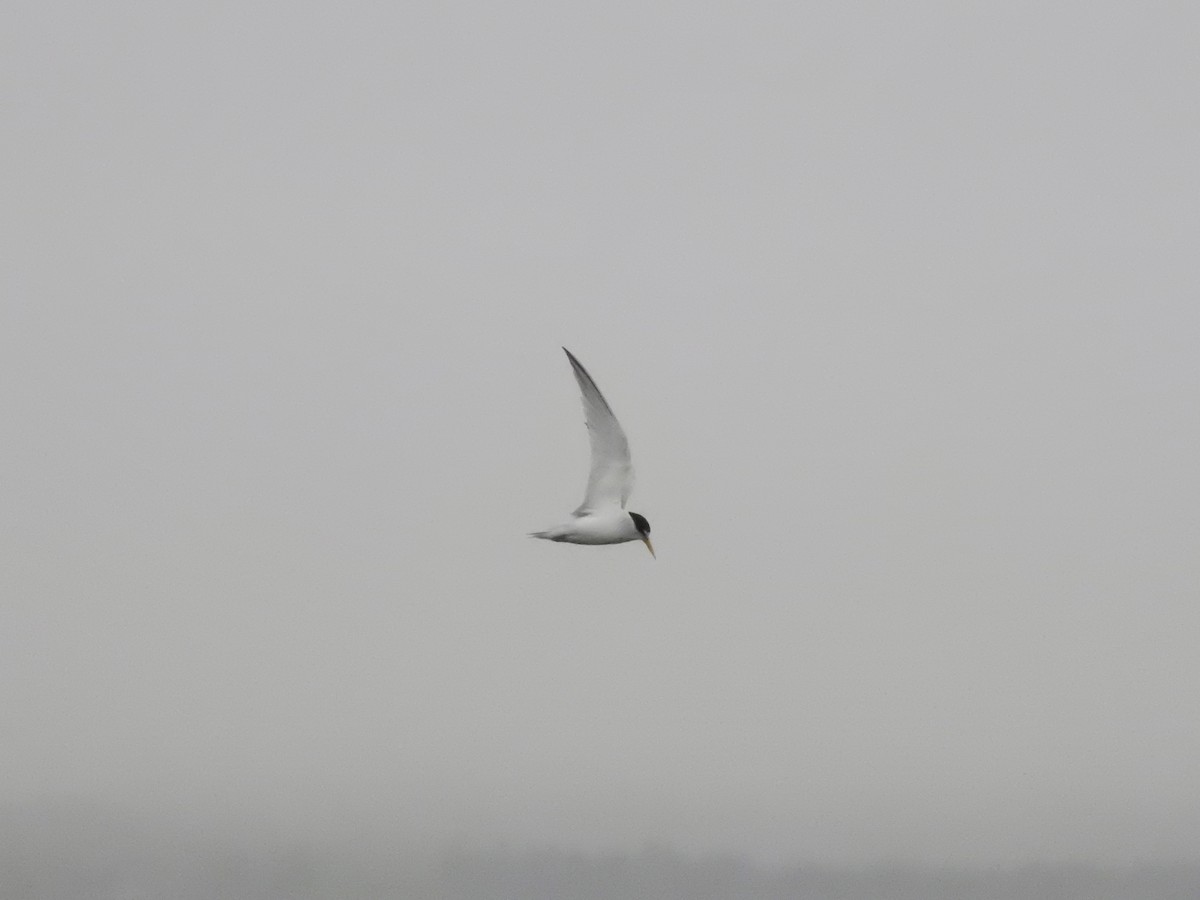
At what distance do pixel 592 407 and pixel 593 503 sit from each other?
322 centimetres

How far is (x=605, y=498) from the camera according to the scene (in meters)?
52.2

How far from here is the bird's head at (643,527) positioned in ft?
172

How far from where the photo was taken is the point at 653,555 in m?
53.0

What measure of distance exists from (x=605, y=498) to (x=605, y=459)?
3.86 ft

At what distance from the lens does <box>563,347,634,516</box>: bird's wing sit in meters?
50.1

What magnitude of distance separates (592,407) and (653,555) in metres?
5.06

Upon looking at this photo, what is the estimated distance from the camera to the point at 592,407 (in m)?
50.0

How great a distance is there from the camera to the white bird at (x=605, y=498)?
50812 millimetres

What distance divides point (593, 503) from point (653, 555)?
2229mm

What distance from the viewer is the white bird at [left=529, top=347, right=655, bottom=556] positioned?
50812 millimetres

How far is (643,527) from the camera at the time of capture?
173ft

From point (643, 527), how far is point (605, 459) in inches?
88.1

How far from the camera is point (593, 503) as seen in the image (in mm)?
52188

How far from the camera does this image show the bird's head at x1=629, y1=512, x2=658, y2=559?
5234 centimetres
